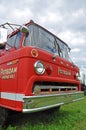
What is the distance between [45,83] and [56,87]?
14.1 inches

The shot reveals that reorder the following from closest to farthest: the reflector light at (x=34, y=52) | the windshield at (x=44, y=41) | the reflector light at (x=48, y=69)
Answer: the reflector light at (x=34, y=52), the reflector light at (x=48, y=69), the windshield at (x=44, y=41)

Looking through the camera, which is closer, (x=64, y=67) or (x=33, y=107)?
(x=33, y=107)

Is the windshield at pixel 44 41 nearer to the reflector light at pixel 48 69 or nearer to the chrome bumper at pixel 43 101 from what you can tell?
the reflector light at pixel 48 69

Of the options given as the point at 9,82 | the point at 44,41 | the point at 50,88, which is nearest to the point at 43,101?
the point at 50,88

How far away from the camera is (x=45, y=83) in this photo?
4492 mm

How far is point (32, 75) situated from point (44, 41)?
1.46 m

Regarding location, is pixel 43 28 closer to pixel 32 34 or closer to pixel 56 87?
pixel 32 34

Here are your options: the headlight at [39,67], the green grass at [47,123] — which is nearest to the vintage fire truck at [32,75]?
the headlight at [39,67]

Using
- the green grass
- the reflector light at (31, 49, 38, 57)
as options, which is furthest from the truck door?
the green grass

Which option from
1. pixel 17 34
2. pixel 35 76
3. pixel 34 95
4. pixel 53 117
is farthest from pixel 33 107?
pixel 53 117

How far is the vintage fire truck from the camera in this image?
4.05 meters

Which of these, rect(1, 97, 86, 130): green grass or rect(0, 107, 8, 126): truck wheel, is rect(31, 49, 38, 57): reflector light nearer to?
rect(0, 107, 8, 126): truck wheel

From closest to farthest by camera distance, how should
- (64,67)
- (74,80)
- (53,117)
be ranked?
(64,67) → (74,80) → (53,117)

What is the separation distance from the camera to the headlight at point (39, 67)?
4.18 meters
